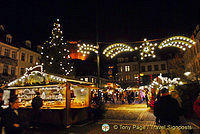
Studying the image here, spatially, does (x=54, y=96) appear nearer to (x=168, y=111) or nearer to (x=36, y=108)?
(x=36, y=108)

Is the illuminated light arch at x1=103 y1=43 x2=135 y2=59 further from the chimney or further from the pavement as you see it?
the chimney

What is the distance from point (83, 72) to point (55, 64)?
3180 centimetres

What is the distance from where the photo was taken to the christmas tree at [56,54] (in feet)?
65.2

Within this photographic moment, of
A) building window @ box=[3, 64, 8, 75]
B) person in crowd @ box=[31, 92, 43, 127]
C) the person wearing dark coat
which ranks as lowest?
person in crowd @ box=[31, 92, 43, 127]

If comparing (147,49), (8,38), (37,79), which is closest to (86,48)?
(37,79)

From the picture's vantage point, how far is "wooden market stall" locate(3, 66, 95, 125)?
8.36 m

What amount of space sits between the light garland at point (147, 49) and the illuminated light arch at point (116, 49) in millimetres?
426

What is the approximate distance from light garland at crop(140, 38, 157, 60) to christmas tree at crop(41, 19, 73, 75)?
13.2 meters

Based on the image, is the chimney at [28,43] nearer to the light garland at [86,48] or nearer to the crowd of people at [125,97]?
the crowd of people at [125,97]

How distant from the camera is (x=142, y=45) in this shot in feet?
28.4

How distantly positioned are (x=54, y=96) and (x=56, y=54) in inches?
415

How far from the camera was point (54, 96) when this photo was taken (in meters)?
10.5

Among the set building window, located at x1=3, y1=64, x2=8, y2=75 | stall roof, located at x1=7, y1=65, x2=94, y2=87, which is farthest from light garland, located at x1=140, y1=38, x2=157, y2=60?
building window, located at x1=3, y1=64, x2=8, y2=75

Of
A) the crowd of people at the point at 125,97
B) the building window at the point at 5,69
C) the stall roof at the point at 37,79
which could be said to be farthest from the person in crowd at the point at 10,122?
the building window at the point at 5,69
